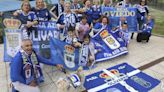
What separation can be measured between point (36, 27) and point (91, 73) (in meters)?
2.08

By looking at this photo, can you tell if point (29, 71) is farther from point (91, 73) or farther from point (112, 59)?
A: point (112, 59)

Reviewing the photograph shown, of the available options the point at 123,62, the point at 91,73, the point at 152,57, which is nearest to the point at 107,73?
the point at 91,73

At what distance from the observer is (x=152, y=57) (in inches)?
355

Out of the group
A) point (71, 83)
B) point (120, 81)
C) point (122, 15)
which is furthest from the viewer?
point (122, 15)

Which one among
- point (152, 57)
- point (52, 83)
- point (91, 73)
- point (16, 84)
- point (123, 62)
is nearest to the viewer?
point (16, 84)

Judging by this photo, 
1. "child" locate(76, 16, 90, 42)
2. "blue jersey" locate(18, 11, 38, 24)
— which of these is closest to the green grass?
"child" locate(76, 16, 90, 42)

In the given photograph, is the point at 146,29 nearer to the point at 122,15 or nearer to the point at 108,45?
the point at 122,15

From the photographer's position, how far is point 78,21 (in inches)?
337

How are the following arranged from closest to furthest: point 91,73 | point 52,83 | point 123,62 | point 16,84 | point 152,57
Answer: point 16,84 → point 52,83 → point 91,73 → point 123,62 → point 152,57

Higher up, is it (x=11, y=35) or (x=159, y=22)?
(x=11, y=35)

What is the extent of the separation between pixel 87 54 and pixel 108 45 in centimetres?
121

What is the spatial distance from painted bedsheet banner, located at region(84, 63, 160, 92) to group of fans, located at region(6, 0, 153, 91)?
83cm

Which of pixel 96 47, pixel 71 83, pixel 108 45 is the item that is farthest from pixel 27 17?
pixel 108 45

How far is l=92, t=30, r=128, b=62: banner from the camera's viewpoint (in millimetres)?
8539
